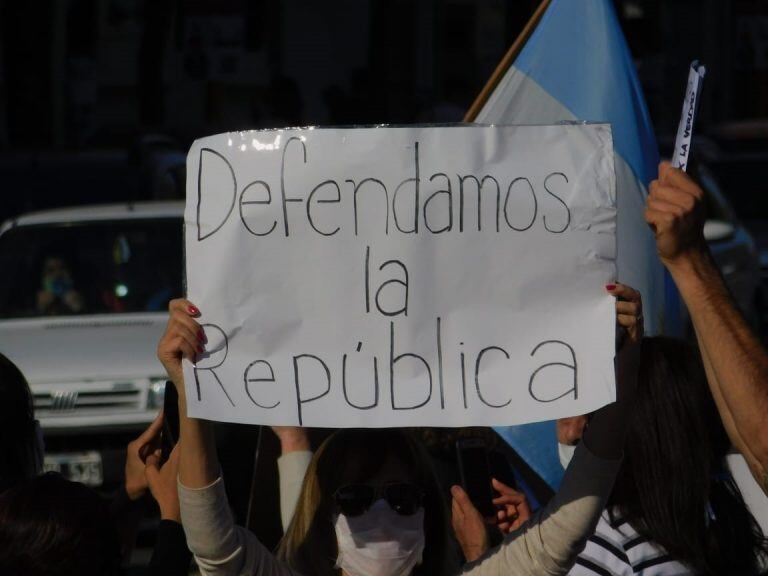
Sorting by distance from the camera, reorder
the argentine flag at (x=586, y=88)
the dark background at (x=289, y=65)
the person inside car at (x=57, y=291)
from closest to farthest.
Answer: the argentine flag at (x=586, y=88)
the person inside car at (x=57, y=291)
the dark background at (x=289, y=65)

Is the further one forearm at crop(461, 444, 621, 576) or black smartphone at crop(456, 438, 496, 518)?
black smartphone at crop(456, 438, 496, 518)

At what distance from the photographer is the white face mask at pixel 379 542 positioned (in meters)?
3.03

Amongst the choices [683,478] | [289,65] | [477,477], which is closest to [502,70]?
[477,477]

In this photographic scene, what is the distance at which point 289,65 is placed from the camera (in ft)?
126

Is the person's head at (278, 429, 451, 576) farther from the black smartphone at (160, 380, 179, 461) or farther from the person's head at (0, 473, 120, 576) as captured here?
the person's head at (0, 473, 120, 576)

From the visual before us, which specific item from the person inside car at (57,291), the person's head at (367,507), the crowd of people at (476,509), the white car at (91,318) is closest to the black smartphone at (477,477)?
the crowd of people at (476,509)

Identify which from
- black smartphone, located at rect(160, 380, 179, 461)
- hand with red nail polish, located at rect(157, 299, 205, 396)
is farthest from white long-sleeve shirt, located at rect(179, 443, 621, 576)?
black smartphone, located at rect(160, 380, 179, 461)

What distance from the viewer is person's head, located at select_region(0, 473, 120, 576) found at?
2586 mm

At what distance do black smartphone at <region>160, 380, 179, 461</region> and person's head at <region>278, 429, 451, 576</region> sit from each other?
0.96ft

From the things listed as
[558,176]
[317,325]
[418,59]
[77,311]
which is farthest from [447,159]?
[418,59]

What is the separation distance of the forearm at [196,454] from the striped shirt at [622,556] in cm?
80

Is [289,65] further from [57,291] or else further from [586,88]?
[586,88]

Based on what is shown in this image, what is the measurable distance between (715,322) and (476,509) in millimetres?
953

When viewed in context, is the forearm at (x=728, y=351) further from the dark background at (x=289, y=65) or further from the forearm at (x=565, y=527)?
the dark background at (x=289, y=65)
